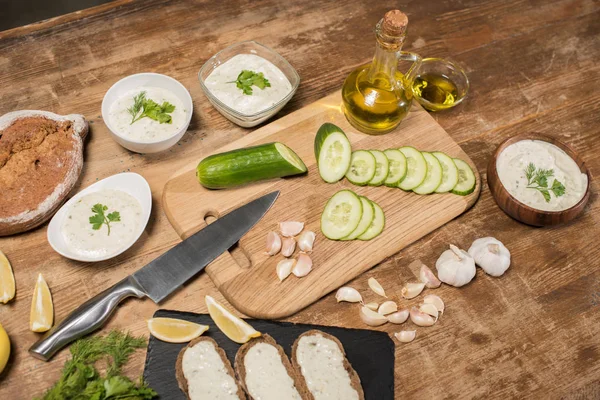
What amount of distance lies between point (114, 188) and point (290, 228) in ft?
3.51

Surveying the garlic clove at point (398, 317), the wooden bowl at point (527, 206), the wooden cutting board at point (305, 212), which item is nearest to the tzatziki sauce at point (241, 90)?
the wooden cutting board at point (305, 212)

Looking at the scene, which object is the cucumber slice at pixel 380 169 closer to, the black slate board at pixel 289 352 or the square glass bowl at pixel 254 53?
the square glass bowl at pixel 254 53

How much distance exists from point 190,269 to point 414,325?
1303 millimetres

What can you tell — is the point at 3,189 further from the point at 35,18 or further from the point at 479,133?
the point at 35,18

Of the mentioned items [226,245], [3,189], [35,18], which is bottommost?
[35,18]

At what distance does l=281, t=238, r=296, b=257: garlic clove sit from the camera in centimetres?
335

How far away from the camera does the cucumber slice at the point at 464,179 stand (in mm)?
3641

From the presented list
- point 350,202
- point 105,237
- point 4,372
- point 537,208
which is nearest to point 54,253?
point 105,237

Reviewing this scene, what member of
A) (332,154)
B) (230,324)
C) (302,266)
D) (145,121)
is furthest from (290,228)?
(145,121)

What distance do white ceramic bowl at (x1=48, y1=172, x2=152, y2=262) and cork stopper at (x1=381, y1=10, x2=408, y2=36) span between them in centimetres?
164

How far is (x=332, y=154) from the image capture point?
143 inches

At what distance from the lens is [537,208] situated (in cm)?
351

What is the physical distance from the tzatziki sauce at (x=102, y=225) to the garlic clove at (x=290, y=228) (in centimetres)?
82

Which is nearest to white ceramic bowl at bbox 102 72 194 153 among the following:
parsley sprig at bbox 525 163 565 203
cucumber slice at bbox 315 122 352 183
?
cucumber slice at bbox 315 122 352 183
